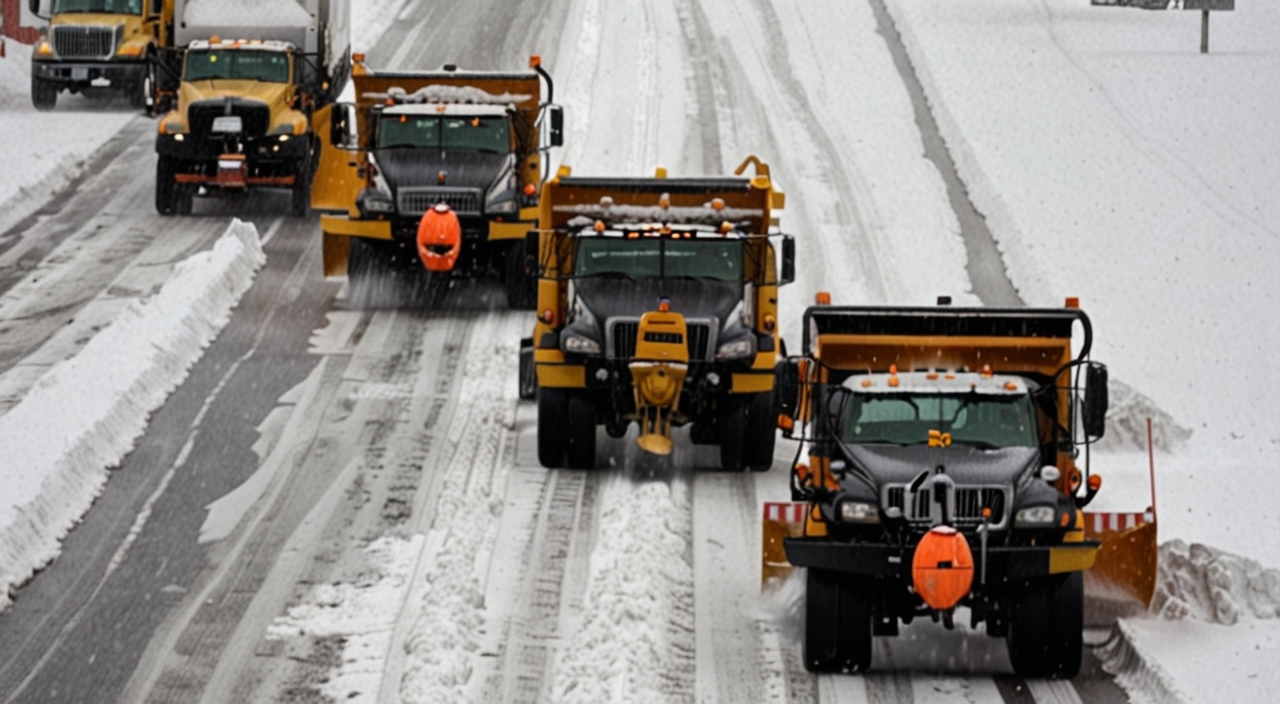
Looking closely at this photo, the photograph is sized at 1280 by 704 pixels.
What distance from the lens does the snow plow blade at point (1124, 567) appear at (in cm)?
1305

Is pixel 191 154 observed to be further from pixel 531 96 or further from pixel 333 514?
pixel 333 514

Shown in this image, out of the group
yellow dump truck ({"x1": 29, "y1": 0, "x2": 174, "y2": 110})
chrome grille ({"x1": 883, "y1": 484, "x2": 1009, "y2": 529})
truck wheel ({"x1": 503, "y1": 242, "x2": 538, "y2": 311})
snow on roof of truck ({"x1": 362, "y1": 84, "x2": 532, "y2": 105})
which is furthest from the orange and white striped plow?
yellow dump truck ({"x1": 29, "y1": 0, "x2": 174, "y2": 110})

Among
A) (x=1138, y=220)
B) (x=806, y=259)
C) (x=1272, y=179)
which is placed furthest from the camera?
(x=1272, y=179)

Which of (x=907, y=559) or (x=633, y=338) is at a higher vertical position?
(x=633, y=338)

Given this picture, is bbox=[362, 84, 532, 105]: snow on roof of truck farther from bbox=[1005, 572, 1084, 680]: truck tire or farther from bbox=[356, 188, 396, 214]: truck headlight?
bbox=[1005, 572, 1084, 680]: truck tire

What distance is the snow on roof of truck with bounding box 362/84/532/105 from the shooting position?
23.4m

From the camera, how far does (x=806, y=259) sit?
24.9 metres

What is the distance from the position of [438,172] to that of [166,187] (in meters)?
5.75

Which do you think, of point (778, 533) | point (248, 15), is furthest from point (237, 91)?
point (778, 533)

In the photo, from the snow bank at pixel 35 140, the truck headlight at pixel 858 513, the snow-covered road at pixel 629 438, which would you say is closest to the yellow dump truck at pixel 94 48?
the snow bank at pixel 35 140

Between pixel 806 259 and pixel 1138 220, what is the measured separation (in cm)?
458

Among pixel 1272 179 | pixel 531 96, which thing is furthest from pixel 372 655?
pixel 1272 179

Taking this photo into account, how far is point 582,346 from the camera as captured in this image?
54.1ft

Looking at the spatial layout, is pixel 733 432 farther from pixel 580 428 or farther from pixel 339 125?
pixel 339 125
